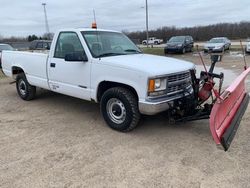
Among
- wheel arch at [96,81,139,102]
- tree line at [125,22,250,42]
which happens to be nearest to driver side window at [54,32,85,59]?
wheel arch at [96,81,139,102]

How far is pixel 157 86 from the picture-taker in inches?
179

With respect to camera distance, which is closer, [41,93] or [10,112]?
[10,112]

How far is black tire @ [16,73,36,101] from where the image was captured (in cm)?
738

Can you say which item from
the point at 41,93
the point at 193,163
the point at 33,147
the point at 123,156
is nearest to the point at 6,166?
the point at 33,147

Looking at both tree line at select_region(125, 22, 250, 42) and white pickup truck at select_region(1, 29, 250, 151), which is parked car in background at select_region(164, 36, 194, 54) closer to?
white pickup truck at select_region(1, 29, 250, 151)

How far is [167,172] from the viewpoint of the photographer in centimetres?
A: 369

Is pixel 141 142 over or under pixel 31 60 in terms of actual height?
under

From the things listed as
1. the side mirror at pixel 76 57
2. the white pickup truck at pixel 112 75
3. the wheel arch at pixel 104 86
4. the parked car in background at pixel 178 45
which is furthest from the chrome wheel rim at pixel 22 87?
the parked car in background at pixel 178 45

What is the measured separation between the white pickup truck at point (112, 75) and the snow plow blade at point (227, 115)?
754 millimetres

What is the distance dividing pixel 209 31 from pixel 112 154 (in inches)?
2612

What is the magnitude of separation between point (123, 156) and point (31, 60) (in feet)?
12.7

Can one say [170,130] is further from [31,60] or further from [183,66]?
[31,60]

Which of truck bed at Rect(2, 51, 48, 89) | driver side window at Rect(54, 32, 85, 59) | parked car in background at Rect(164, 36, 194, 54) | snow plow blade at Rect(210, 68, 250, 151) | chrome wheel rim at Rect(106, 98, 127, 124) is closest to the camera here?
snow plow blade at Rect(210, 68, 250, 151)

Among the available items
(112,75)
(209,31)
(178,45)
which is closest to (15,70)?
(112,75)
